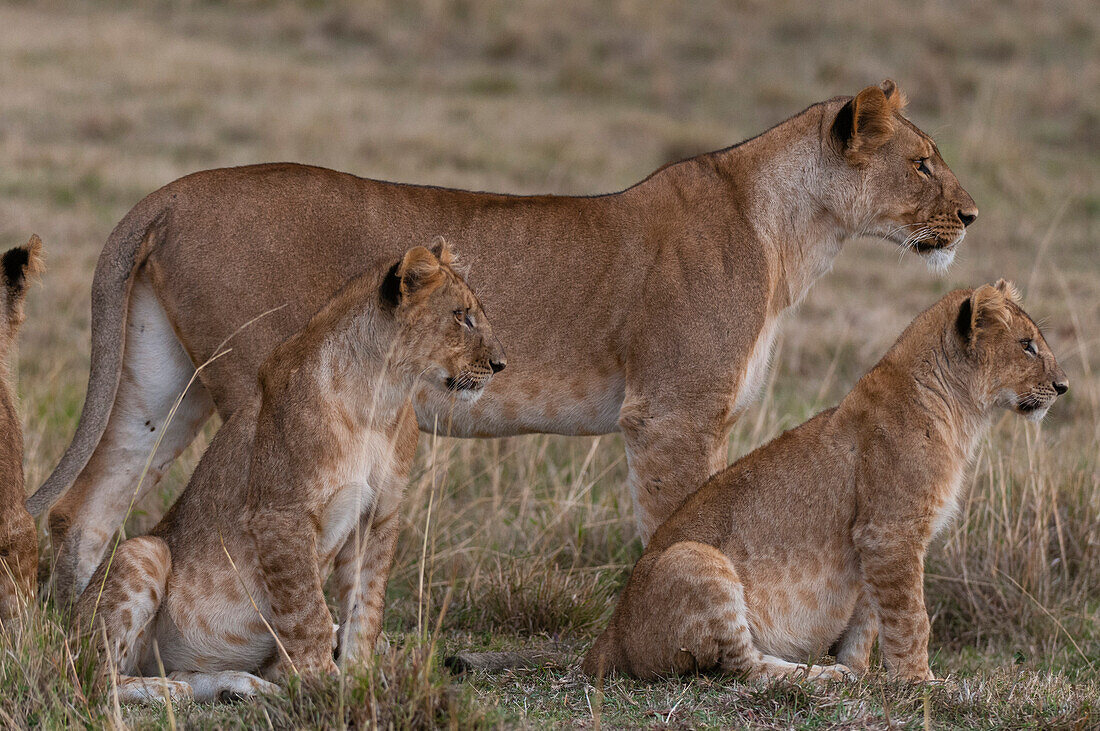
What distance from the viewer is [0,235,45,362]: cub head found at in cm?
461

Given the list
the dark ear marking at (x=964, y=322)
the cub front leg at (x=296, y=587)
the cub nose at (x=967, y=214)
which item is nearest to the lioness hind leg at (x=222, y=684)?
the cub front leg at (x=296, y=587)

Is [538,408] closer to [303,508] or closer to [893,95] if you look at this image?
[303,508]

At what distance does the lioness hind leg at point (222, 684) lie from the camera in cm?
421

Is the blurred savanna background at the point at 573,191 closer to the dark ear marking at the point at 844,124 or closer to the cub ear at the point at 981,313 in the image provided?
the cub ear at the point at 981,313

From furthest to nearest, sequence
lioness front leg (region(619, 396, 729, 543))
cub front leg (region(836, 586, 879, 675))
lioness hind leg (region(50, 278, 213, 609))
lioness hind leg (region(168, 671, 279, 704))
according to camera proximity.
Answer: lioness hind leg (region(50, 278, 213, 609)) → lioness front leg (region(619, 396, 729, 543)) → cub front leg (region(836, 586, 879, 675)) → lioness hind leg (region(168, 671, 279, 704))

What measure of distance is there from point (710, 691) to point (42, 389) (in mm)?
4431

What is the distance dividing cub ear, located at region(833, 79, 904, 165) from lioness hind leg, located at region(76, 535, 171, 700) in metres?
2.86

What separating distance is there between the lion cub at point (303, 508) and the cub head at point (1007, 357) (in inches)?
62.8

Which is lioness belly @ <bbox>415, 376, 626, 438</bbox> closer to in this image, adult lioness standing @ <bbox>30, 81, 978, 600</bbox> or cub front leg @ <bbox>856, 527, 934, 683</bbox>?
adult lioness standing @ <bbox>30, 81, 978, 600</bbox>

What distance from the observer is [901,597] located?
434 cm

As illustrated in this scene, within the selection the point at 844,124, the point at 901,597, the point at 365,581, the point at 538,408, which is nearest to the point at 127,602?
the point at 365,581

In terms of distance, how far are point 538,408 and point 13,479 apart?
184cm

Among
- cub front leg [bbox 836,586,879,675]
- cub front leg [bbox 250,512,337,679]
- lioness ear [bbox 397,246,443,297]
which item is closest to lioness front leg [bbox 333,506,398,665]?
cub front leg [bbox 250,512,337,679]

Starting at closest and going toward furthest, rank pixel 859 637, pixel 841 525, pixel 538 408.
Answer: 1. pixel 841 525
2. pixel 859 637
3. pixel 538 408
